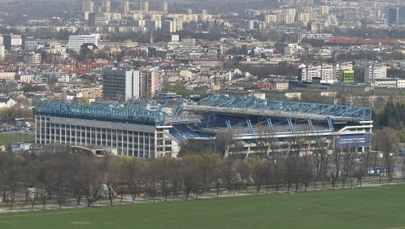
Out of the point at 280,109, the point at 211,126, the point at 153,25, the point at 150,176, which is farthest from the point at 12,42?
the point at 150,176

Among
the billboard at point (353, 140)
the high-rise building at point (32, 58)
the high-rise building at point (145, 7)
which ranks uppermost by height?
the billboard at point (353, 140)

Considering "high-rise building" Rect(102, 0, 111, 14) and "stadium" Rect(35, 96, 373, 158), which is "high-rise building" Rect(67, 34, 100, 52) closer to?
"high-rise building" Rect(102, 0, 111, 14)

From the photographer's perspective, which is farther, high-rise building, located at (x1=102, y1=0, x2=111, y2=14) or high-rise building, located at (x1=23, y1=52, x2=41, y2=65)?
high-rise building, located at (x1=102, y1=0, x2=111, y2=14)

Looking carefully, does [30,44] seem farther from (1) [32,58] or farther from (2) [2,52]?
(1) [32,58]

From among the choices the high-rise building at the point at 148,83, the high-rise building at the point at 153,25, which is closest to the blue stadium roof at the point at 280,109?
the high-rise building at the point at 148,83

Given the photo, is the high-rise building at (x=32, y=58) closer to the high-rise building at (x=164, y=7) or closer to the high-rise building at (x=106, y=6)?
the high-rise building at (x=106, y=6)

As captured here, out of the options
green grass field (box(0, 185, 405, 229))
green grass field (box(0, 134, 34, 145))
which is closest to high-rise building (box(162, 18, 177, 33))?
green grass field (box(0, 134, 34, 145))
